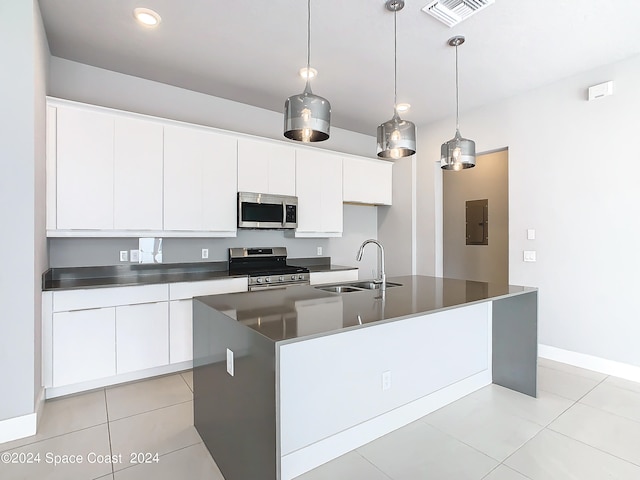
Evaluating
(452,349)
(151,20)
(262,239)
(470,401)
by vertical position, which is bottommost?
(470,401)

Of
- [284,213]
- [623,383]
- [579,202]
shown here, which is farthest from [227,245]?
[623,383]

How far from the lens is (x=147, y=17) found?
2484mm

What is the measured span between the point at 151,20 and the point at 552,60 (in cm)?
335

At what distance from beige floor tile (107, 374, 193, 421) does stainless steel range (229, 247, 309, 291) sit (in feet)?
3.64

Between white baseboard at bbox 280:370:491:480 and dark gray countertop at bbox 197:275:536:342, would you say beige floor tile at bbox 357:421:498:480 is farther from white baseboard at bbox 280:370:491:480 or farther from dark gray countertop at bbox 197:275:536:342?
dark gray countertop at bbox 197:275:536:342

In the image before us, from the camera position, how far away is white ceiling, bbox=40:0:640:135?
2408mm

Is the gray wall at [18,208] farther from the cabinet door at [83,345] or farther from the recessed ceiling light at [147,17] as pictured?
the recessed ceiling light at [147,17]

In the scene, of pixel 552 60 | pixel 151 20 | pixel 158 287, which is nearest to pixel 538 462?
pixel 158 287

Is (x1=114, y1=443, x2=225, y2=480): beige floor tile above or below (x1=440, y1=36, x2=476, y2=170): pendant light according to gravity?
below

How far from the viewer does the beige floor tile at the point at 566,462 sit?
1.79 metres

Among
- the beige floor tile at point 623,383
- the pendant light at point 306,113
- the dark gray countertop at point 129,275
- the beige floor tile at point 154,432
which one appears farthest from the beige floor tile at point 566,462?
the dark gray countertop at point 129,275

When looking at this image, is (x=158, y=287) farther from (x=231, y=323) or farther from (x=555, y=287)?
(x=555, y=287)

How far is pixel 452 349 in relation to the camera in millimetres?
2623

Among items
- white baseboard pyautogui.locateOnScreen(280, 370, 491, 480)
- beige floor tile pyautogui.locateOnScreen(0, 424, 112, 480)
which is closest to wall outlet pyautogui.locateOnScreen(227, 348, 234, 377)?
white baseboard pyautogui.locateOnScreen(280, 370, 491, 480)
